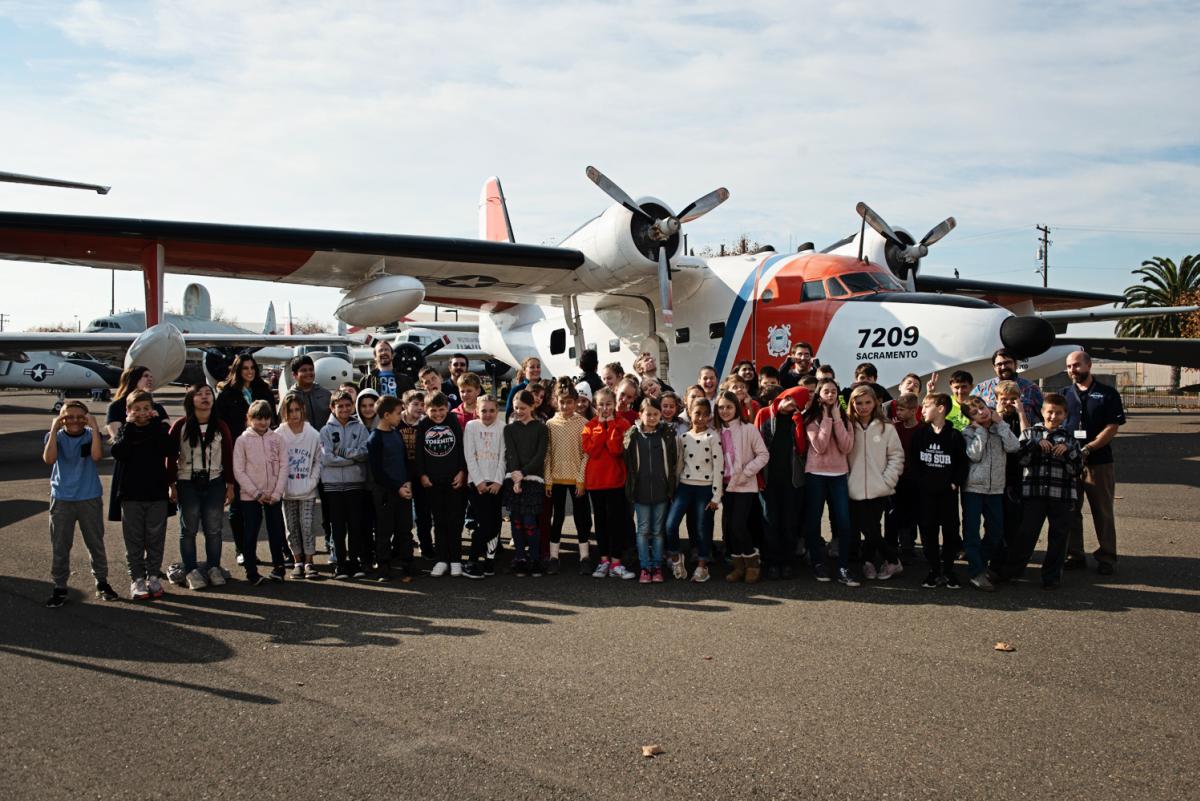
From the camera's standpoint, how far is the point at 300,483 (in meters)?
6.42

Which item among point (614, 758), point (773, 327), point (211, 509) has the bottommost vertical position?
point (614, 758)

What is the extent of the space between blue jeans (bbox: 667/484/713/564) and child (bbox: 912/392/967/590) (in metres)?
1.52

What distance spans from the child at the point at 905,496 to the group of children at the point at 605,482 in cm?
2

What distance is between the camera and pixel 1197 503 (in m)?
8.96

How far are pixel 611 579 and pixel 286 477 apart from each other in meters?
2.60

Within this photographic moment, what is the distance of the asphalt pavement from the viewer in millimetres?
3059

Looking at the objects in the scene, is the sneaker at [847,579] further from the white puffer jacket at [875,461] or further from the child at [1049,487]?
the child at [1049,487]

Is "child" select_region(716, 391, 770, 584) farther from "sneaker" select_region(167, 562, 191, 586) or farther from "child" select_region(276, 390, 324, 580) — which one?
"sneaker" select_region(167, 562, 191, 586)

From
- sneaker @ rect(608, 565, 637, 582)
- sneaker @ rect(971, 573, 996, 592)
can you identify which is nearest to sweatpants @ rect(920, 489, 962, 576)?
sneaker @ rect(971, 573, 996, 592)

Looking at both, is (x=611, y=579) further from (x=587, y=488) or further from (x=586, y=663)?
(x=586, y=663)

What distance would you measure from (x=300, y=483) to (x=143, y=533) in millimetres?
1100

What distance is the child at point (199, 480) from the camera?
611 cm

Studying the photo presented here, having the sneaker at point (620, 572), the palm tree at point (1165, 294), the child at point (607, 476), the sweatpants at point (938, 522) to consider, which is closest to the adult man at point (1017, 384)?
the sweatpants at point (938, 522)

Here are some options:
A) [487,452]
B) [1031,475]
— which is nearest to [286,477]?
[487,452]
